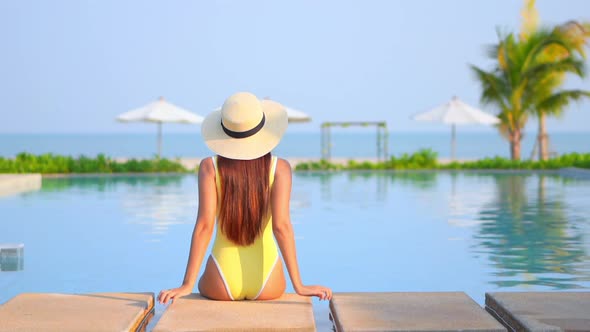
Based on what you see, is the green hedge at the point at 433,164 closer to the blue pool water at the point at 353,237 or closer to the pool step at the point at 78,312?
the blue pool water at the point at 353,237

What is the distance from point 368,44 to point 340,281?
157ft

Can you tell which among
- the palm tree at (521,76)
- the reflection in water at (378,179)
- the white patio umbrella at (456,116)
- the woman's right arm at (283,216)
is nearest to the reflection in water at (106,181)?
the reflection in water at (378,179)

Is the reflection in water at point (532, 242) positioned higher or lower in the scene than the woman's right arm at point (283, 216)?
lower

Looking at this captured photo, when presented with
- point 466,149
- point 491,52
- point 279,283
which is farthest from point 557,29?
point 466,149

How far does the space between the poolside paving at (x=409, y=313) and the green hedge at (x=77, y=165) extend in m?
18.9

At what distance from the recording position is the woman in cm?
457

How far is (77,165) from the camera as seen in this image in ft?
76.5

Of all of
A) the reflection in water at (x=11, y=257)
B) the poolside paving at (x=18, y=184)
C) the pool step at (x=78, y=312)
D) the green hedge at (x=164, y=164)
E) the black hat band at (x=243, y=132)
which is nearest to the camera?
the pool step at (x=78, y=312)

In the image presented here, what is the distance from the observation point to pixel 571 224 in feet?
39.5

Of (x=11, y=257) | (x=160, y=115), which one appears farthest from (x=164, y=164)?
(x=11, y=257)

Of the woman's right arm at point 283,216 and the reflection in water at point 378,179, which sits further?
the reflection in water at point 378,179

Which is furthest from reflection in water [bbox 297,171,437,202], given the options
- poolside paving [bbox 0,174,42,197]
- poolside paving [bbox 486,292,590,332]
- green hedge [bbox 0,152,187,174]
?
poolside paving [bbox 486,292,590,332]

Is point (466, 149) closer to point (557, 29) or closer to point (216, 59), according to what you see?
point (216, 59)

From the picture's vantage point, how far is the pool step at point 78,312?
14.3ft
